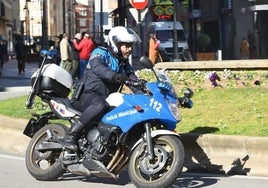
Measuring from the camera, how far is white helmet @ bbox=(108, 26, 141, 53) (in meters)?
7.09

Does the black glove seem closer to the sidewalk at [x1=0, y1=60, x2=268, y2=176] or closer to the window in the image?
the sidewalk at [x1=0, y1=60, x2=268, y2=176]

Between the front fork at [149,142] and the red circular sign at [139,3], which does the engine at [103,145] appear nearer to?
the front fork at [149,142]

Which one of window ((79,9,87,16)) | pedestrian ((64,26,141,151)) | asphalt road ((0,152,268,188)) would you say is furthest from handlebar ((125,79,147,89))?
window ((79,9,87,16))

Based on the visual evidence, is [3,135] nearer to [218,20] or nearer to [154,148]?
[154,148]

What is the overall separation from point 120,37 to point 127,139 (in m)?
1.11

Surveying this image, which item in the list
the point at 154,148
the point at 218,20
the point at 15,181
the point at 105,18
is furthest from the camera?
the point at 218,20

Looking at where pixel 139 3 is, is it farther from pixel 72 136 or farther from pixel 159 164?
pixel 159 164

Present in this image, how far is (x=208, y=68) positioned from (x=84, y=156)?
27.0 ft

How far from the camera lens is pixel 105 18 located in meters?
39.7

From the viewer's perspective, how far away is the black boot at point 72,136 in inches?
282

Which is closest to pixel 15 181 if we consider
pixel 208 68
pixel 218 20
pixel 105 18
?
pixel 208 68

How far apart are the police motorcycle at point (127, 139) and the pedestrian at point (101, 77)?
0.38 feet

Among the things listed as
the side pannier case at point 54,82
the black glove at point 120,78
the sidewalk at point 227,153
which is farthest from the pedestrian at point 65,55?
the black glove at point 120,78

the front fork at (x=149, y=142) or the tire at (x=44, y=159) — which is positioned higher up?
the front fork at (x=149, y=142)
